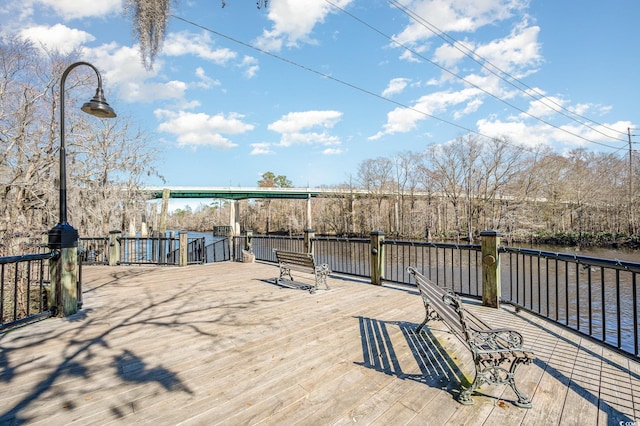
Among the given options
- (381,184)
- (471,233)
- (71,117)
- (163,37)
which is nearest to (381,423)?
(163,37)

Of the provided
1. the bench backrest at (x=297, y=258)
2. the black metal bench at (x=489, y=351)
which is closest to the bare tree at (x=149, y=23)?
the bench backrest at (x=297, y=258)

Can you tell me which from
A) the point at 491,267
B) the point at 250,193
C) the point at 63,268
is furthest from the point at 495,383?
the point at 250,193

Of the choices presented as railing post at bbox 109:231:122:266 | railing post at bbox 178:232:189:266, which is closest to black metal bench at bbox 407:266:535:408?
railing post at bbox 178:232:189:266

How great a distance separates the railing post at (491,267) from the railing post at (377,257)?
6.76ft

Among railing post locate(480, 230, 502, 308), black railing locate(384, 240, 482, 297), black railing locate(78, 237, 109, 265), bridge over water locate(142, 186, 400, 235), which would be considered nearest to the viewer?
railing post locate(480, 230, 502, 308)

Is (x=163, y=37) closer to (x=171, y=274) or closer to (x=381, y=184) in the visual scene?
(x=171, y=274)

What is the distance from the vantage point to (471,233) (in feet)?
104

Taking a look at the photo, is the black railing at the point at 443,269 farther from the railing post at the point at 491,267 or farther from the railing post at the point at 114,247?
the railing post at the point at 114,247

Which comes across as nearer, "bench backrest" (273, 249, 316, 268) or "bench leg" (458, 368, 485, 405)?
"bench leg" (458, 368, 485, 405)

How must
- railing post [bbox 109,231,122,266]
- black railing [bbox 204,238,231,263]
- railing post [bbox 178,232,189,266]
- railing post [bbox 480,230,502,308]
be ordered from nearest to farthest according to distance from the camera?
1. railing post [bbox 480,230,502,308]
2. railing post [bbox 109,231,122,266]
3. railing post [bbox 178,232,189,266]
4. black railing [bbox 204,238,231,263]

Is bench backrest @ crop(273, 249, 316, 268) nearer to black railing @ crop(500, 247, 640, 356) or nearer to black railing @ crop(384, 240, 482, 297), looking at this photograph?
black railing @ crop(384, 240, 482, 297)

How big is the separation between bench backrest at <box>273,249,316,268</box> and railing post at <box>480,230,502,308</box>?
3.04m

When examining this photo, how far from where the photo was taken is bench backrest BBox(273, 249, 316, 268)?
592 centimetres

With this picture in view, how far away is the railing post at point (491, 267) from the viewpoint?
15.0 feet
